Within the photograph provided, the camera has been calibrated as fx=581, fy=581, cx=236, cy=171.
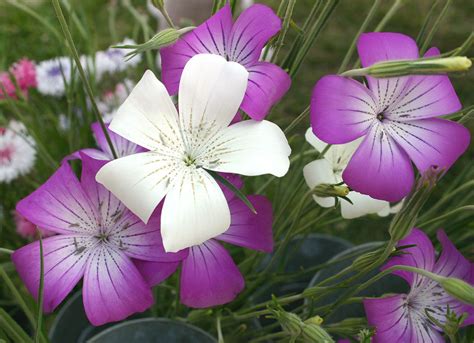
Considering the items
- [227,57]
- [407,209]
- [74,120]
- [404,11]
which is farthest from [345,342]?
[404,11]

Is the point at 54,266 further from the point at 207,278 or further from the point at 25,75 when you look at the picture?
the point at 25,75

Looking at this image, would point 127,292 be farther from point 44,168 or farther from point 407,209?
point 44,168

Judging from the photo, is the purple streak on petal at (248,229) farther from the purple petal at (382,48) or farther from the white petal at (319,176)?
the purple petal at (382,48)

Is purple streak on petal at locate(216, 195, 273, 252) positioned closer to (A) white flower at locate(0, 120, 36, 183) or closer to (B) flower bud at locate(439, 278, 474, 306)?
(B) flower bud at locate(439, 278, 474, 306)

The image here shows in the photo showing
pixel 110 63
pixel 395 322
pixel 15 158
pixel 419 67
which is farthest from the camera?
pixel 110 63

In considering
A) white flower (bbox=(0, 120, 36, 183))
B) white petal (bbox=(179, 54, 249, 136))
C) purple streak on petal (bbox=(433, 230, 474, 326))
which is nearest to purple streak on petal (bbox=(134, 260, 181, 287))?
white petal (bbox=(179, 54, 249, 136))

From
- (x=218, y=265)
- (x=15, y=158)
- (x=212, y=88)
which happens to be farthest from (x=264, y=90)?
(x=15, y=158)
